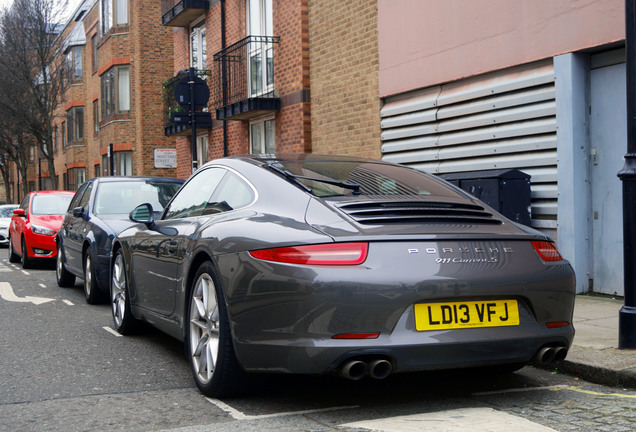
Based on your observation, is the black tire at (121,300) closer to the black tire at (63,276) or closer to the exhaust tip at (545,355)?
the exhaust tip at (545,355)

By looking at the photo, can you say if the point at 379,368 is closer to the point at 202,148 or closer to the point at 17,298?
the point at 17,298

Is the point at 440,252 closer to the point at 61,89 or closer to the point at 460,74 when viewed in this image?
the point at 460,74

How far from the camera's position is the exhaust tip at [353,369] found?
159 inches

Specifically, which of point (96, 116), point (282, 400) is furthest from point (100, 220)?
point (96, 116)

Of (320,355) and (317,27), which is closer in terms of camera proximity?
(320,355)

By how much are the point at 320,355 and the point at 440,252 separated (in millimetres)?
806

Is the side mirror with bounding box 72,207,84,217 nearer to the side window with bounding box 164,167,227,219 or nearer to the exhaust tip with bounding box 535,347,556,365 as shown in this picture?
the side window with bounding box 164,167,227,219

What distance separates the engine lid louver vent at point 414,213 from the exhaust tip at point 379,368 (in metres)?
0.73

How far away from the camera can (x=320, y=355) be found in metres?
4.02

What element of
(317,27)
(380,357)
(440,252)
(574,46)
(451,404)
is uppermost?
(317,27)

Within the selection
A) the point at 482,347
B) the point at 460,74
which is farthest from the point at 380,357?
the point at 460,74

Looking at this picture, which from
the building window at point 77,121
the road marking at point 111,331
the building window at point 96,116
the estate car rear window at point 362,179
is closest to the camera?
the estate car rear window at point 362,179

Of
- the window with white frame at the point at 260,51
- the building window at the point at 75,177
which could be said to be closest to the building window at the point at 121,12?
the building window at the point at 75,177

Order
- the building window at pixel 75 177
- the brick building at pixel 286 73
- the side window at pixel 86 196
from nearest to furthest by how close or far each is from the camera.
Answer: the side window at pixel 86 196 → the brick building at pixel 286 73 → the building window at pixel 75 177
